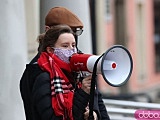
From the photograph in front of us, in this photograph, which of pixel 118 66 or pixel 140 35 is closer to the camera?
pixel 118 66

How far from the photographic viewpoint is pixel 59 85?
3.95m

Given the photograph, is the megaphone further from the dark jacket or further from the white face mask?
the dark jacket

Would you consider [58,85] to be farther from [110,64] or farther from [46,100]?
[110,64]

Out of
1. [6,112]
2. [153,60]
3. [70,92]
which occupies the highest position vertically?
[70,92]

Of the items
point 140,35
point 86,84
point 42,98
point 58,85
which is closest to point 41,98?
point 42,98

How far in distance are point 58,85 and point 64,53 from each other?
8.1 inches

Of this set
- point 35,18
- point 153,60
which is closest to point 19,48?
point 35,18

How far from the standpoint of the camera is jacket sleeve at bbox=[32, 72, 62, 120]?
A: 3916mm

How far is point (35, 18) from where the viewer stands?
46.9ft

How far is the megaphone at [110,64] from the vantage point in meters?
3.85

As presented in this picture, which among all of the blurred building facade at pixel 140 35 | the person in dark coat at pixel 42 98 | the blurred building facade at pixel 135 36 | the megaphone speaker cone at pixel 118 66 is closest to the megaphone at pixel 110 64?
the megaphone speaker cone at pixel 118 66

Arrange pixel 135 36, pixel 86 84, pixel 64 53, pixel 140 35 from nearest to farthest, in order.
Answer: pixel 86 84, pixel 64 53, pixel 135 36, pixel 140 35

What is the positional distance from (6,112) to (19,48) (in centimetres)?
60

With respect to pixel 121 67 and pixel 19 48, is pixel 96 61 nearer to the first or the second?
pixel 121 67
